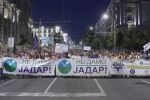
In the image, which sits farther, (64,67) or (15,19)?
(15,19)

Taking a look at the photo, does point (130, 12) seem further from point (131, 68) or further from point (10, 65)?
point (10, 65)

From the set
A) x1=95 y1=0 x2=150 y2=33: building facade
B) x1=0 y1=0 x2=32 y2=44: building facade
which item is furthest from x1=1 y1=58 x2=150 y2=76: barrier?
x1=95 y1=0 x2=150 y2=33: building facade

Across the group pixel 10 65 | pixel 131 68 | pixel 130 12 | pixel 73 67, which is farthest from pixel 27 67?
pixel 130 12

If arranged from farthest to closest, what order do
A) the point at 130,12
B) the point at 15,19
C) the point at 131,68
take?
1. the point at 130,12
2. the point at 15,19
3. the point at 131,68

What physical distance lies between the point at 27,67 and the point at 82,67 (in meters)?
3.73

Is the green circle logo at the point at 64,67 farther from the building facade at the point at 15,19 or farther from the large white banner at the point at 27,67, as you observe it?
the building facade at the point at 15,19

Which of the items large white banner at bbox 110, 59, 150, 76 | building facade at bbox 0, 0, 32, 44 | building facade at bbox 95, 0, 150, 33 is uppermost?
building facade at bbox 95, 0, 150, 33

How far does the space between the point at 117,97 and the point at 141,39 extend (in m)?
92.6

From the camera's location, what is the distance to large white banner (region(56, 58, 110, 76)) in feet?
104

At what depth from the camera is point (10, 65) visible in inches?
1243

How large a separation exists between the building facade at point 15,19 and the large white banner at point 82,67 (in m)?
52.0

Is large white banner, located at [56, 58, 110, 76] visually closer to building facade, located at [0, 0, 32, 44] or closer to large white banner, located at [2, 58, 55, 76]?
large white banner, located at [2, 58, 55, 76]

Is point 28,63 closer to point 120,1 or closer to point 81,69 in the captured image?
point 81,69

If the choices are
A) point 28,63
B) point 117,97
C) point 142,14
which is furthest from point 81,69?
point 142,14
